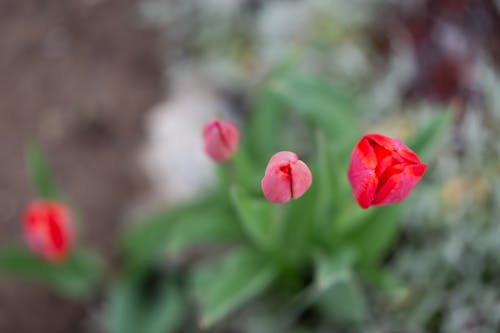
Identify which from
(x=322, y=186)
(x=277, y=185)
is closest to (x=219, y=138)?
(x=277, y=185)

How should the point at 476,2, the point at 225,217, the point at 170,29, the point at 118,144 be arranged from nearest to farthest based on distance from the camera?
1. the point at 225,217
2. the point at 476,2
3. the point at 118,144
4. the point at 170,29

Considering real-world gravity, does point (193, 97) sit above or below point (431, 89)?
above

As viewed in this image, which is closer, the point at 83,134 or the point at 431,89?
the point at 431,89

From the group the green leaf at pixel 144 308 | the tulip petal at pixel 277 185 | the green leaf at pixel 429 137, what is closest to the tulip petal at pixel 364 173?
the tulip petal at pixel 277 185

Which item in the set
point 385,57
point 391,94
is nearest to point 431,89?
point 391,94

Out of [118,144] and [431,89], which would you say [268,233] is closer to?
[431,89]

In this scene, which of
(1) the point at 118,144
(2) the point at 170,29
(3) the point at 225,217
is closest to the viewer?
(3) the point at 225,217
